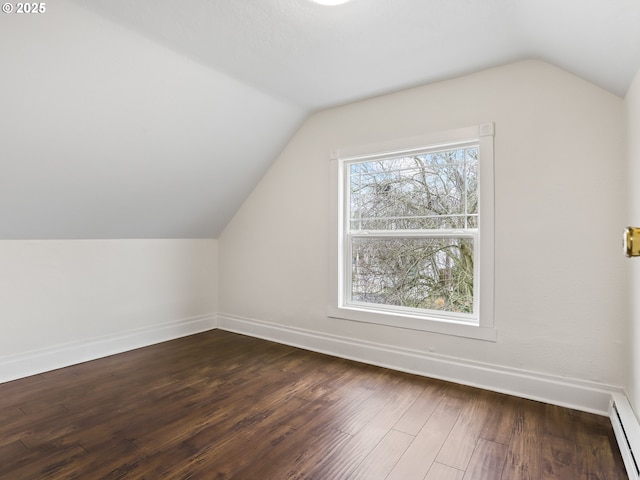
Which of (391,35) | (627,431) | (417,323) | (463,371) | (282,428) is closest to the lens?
(627,431)

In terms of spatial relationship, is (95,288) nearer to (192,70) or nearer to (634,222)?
(192,70)

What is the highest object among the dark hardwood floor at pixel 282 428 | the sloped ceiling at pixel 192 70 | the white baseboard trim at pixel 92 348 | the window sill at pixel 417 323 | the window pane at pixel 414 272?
the sloped ceiling at pixel 192 70

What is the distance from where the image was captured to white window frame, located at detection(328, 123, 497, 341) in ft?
8.39

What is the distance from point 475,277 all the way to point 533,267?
407 millimetres

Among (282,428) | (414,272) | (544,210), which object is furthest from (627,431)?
(282,428)

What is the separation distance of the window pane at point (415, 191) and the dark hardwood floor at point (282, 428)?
1269 millimetres

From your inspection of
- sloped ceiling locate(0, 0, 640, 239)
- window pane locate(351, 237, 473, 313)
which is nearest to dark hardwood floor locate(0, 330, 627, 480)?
window pane locate(351, 237, 473, 313)

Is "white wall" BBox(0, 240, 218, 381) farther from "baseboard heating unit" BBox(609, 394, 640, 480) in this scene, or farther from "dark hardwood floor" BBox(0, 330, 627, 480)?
"baseboard heating unit" BBox(609, 394, 640, 480)

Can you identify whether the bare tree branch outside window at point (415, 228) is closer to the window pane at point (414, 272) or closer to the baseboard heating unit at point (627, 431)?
the window pane at point (414, 272)

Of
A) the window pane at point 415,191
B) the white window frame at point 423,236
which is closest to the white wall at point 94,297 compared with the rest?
the white window frame at point 423,236

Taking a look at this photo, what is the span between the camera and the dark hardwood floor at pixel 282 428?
5.43 feet

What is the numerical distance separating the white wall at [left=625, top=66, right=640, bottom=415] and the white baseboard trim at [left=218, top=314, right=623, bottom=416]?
9.9 inches

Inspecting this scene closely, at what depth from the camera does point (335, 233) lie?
3.30 m

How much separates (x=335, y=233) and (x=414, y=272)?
80 centimetres
